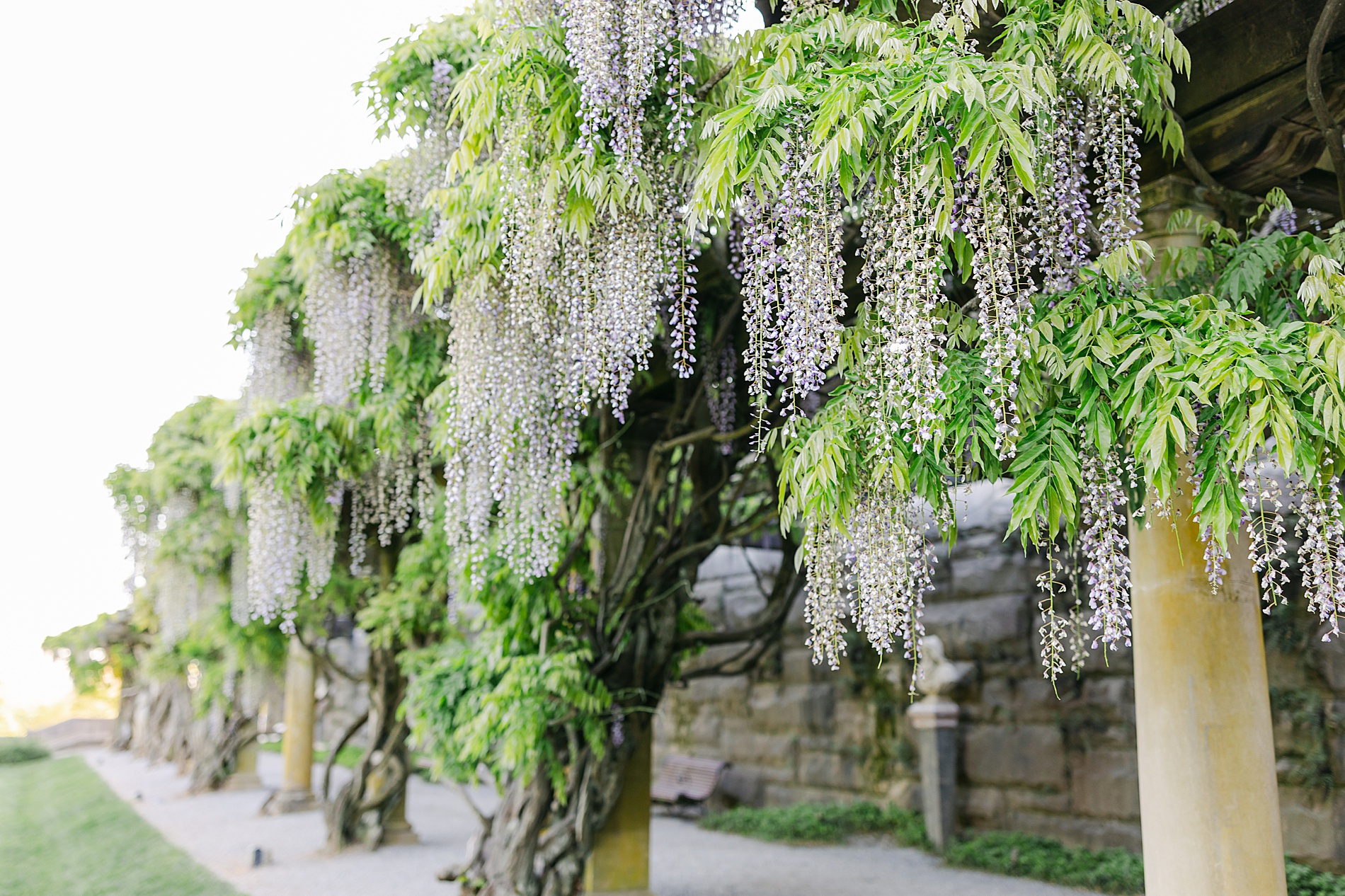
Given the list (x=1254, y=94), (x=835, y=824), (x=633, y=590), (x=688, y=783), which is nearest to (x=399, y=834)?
(x=688, y=783)

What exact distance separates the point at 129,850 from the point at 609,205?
7.17 m

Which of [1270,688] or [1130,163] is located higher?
[1130,163]

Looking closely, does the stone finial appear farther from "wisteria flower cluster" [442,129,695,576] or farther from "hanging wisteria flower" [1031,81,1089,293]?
"hanging wisteria flower" [1031,81,1089,293]

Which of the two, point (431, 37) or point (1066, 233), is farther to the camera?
point (431, 37)

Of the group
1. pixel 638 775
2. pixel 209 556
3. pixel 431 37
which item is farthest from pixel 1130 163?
pixel 209 556

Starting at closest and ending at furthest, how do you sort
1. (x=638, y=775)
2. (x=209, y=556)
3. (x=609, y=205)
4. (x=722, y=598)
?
(x=609, y=205) → (x=638, y=775) → (x=209, y=556) → (x=722, y=598)

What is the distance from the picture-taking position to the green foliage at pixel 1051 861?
5.47 m

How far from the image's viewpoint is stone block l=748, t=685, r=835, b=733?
8000mm

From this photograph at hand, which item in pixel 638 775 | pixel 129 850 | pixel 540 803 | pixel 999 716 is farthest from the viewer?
pixel 129 850

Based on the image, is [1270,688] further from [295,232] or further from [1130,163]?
[295,232]

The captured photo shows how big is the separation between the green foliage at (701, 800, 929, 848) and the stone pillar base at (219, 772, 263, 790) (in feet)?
23.0

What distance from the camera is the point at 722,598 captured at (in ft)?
30.1

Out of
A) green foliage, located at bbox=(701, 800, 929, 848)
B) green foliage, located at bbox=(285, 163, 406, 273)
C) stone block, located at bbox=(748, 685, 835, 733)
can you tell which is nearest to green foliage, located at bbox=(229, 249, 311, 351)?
green foliage, located at bbox=(285, 163, 406, 273)

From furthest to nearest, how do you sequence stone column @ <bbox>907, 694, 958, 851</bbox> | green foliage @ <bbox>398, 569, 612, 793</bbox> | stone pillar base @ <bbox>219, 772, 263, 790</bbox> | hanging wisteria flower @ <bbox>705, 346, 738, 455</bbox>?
stone pillar base @ <bbox>219, 772, 263, 790</bbox>, stone column @ <bbox>907, 694, 958, 851</bbox>, hanging wisteria flower @ <bbox>705, 346, 738, 455</bbox>, green foliage @ <bbox>398, 569, 612, 793</bbox>
